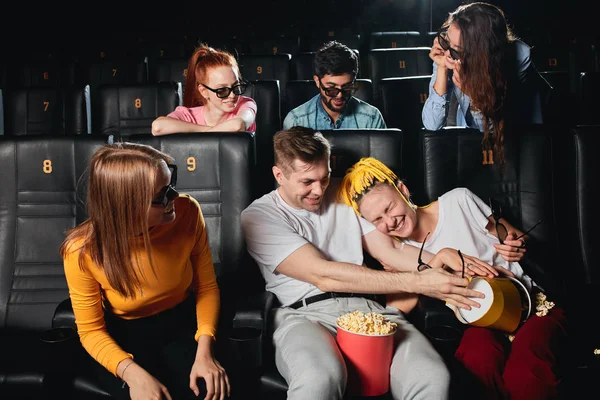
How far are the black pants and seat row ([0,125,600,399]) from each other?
0.40ft

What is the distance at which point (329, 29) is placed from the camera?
18.2ft

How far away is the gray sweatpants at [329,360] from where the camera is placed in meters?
1.27

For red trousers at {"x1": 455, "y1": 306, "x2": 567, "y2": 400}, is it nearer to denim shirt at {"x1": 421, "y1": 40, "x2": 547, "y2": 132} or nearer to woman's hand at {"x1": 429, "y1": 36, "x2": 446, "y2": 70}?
denim shirt at {"x1": 421, "y1": 40, "x2": 547, "y2": 132}

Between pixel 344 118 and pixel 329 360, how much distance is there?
1.34m

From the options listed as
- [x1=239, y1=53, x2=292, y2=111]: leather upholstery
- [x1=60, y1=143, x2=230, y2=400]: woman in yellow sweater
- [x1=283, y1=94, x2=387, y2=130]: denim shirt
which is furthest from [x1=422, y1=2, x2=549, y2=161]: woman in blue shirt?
[x1=239, y1=53, x2=292, y2=111]: leather upholstery

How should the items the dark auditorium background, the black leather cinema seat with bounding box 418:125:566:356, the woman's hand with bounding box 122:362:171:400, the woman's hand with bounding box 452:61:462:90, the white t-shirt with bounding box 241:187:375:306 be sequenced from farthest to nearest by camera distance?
the dark auditorium background
the woman's hand with bounding box 452:61:462:90
the black leather cinema seat with bounding box 418:125:566:356
the white t-shirt with bounding box 241:187:375:306
the woman's hand with bounding box 122:362:171:400

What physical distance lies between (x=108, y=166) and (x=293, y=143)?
0.51 m

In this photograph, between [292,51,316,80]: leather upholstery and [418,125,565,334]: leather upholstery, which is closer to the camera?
[418,125,565,334]: leather upholstery

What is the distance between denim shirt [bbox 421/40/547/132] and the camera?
2076 mm

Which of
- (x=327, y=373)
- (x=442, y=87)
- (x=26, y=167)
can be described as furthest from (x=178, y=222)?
(x=442, y=87)

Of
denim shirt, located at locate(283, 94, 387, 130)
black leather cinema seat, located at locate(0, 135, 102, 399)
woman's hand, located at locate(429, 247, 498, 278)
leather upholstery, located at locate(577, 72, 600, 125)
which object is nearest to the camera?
woman's hand, located at locate(429, 247, 498, 278)

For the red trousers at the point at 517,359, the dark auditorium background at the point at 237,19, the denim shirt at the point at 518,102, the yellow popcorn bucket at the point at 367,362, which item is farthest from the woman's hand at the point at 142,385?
the dark auditorium background at the point at 237,19

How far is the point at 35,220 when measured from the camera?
1809mm

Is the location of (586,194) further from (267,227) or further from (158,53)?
(158,53)
